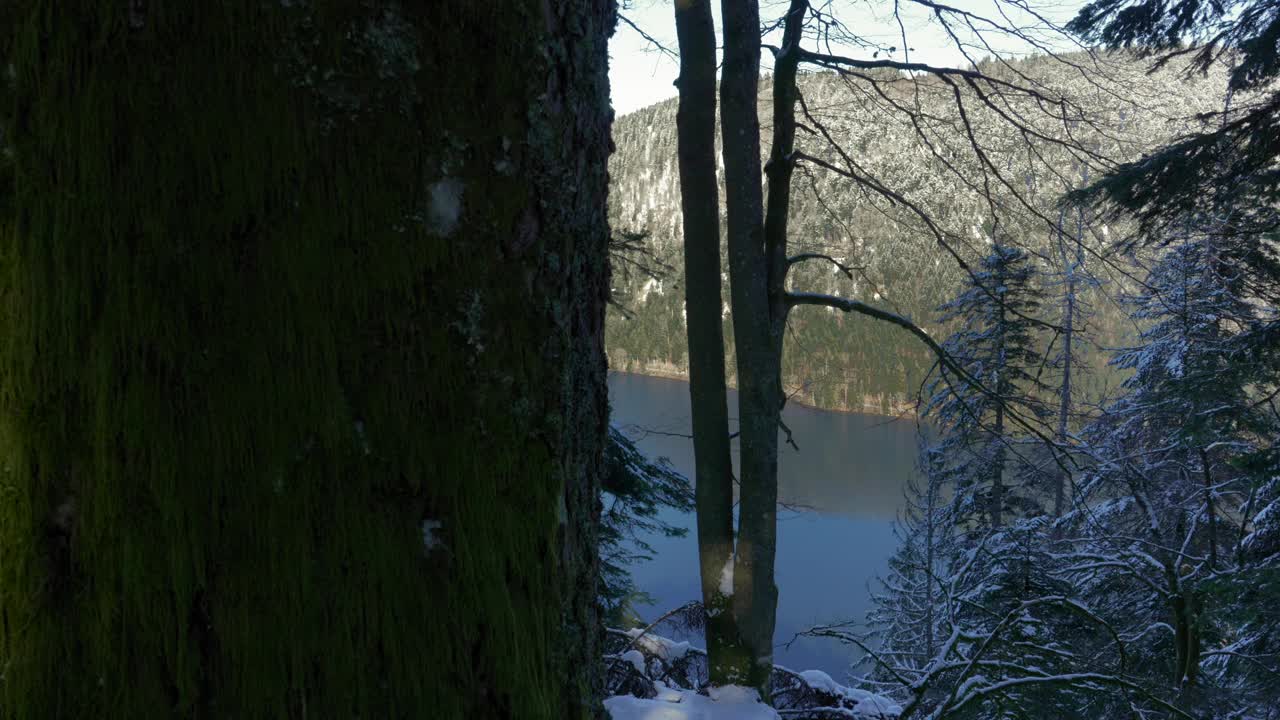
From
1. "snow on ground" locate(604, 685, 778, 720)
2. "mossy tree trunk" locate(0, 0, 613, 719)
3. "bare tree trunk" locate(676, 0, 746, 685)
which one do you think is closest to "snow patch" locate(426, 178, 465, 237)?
"mossy tree trunk" locate(0, 0, 613, 719)

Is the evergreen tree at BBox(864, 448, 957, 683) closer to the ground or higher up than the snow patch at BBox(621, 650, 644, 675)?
closer to the ground

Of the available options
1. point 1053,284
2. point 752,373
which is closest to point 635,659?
point 752,373

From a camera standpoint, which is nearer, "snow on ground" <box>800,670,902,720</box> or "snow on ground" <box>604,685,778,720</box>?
"snow on ground" <box>604,685,778,720</box>

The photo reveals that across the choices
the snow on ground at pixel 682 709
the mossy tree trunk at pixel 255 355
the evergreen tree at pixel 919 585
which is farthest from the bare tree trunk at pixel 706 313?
the evergreen tree at pixel 919 585

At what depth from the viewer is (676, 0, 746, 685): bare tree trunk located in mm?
4164

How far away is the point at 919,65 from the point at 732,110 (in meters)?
1.20

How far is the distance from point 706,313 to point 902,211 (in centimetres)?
186

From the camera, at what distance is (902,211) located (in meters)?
5.27

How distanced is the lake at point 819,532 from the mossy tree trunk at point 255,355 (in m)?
14.8

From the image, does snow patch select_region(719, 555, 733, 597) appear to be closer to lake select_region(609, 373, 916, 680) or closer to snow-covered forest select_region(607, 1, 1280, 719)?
snow-covered forest select_region(607, 1, 1280, 719)

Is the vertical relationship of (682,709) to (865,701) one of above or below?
above

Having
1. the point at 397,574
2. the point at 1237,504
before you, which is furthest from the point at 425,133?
the point at 1237,504

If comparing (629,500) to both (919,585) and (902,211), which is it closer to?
(902,211)

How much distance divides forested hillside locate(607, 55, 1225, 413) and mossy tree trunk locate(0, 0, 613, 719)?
115cm
